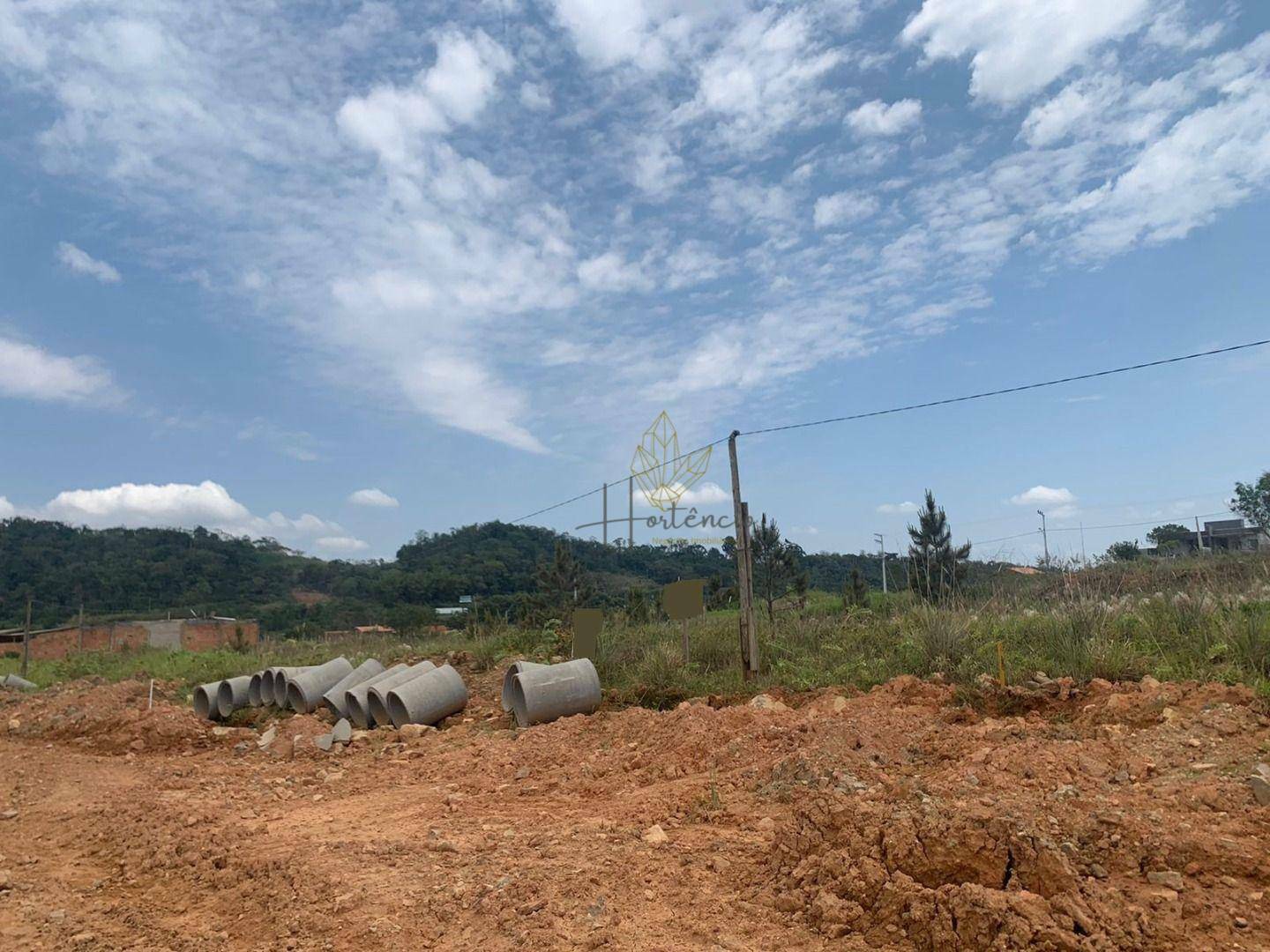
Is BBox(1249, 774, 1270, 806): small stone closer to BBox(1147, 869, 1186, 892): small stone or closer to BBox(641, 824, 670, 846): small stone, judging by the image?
BBox(1147, 869, 1186, 892): small stone

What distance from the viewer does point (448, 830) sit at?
5.98 m

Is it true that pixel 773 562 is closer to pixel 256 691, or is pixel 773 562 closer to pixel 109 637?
pixel 256 691

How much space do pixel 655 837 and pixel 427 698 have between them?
623 cm

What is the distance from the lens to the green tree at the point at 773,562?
78.7ft

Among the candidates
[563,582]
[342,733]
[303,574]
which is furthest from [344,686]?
[303,574]

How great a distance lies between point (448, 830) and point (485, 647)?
9.12 m

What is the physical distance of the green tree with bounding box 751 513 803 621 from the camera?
2400 centimetres

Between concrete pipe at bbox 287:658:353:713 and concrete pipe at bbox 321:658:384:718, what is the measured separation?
0.30ft

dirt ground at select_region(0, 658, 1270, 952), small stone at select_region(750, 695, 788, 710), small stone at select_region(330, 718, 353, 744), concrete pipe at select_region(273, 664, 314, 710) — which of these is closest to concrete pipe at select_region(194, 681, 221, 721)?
concrete pipe at select_region(273, 664, 314, 710)

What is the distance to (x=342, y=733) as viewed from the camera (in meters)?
10.2

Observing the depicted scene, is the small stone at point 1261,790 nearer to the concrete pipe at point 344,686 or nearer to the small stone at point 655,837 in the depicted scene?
the small stone at point 655,837

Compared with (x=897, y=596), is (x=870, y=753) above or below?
below

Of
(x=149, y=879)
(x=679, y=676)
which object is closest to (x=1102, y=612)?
(x=679, y=676)

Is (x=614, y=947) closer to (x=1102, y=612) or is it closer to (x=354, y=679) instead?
(x=1102, y=612)
